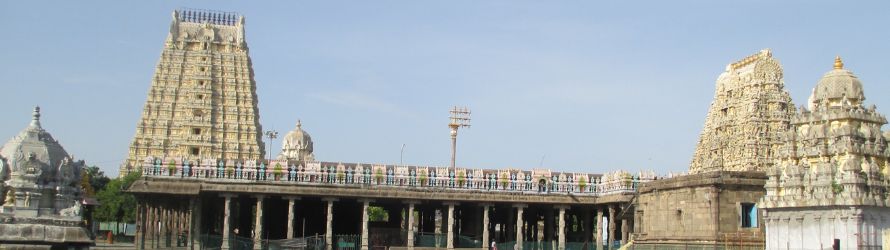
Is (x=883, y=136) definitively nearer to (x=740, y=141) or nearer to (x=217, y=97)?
(x=740, y=141)

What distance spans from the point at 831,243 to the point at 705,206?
24.2 ft

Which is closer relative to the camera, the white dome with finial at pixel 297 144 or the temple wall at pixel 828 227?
A: the temple wall at pixel 828 227

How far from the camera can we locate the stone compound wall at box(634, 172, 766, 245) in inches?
1187

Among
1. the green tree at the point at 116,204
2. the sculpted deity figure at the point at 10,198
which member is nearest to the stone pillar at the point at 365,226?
the sculpted deity figure at the point at 10,198

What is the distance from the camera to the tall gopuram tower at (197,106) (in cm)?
7144

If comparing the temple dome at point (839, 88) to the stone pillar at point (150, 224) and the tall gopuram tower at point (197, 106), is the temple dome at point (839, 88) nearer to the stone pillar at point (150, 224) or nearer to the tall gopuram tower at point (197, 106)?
the stone pillar at point (150, 224)

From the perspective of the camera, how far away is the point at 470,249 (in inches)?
1543

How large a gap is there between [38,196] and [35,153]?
3.45 ft

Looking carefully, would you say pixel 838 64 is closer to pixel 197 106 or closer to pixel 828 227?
pixel 828 227

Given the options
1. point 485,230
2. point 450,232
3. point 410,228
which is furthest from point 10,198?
point 485,230

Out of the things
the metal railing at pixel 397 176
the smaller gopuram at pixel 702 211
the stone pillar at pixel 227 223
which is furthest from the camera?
the metal railing at pixel 397 176

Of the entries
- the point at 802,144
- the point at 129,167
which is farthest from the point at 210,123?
the point at 802,144

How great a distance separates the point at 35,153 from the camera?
23.5 meters

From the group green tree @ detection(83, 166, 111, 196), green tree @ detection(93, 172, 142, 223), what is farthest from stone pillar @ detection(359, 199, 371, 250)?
green tree @ detection(83, 166, 111, 196)
